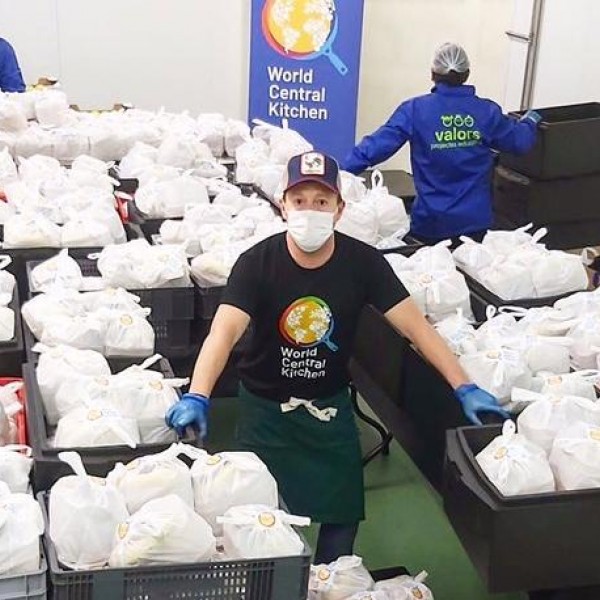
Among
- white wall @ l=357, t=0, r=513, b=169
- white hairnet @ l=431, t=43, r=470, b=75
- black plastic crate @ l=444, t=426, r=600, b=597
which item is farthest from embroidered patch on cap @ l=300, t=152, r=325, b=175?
white wall @ l=357, t=0, r=513, b=169

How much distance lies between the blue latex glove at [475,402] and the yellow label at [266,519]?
0.78 metres

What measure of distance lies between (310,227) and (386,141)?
2.00 metres

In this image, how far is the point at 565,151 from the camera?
497 centimetres

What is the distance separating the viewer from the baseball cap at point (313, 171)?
248 centimetres

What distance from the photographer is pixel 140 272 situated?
9.98 ft

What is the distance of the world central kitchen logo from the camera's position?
14.3 ft

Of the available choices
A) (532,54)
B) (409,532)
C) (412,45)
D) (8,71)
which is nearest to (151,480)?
(409,532)

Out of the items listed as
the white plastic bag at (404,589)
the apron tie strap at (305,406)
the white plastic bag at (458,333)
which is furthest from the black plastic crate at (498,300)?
the white plastic bag at (404,589)

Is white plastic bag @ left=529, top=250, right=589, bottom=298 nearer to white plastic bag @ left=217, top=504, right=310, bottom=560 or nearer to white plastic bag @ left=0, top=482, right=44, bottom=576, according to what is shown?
white plastic bag @ left=217, top=504, right=310, bottom=560

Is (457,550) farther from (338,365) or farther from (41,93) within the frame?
(41,93)

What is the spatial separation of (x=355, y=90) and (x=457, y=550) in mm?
4592

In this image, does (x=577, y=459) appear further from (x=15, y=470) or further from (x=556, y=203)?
(x=556, y=203)

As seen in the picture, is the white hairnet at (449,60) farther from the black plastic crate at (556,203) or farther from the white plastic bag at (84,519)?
the white plastic bag at (84,519)

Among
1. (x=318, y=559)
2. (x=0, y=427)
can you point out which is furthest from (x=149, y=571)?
(x=318, y=559)
